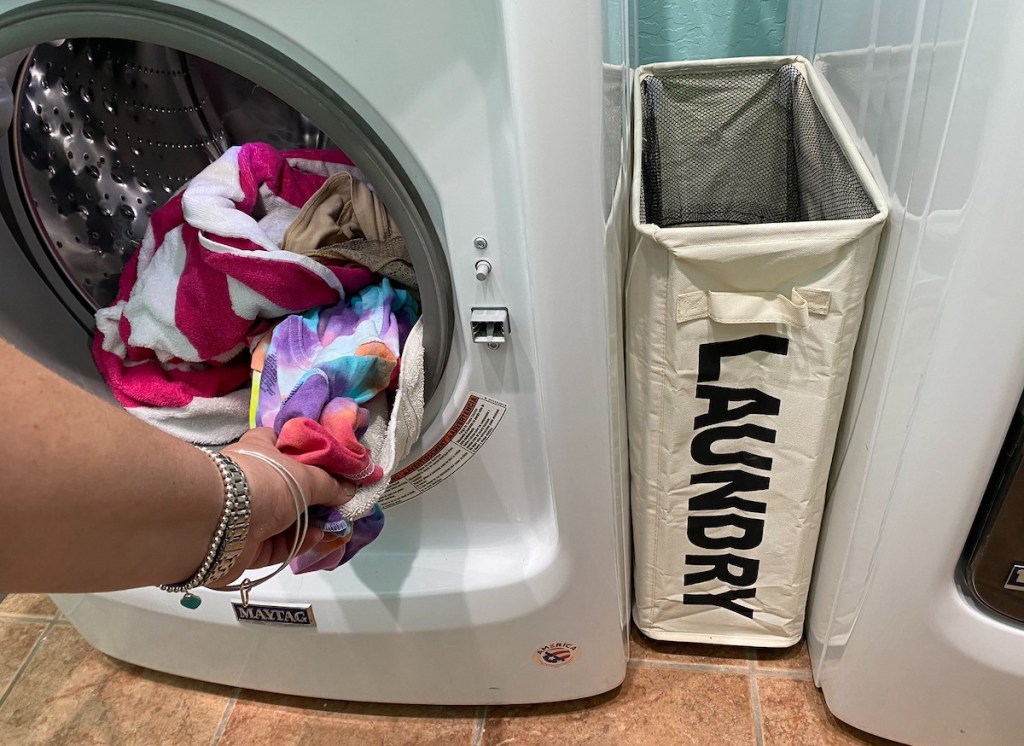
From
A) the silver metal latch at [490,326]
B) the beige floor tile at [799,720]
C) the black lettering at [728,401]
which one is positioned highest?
the silver metal latch at [490,326]

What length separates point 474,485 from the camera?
708 mm

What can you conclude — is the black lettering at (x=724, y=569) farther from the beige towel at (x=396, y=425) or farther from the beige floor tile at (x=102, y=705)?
the beige floor tile at (x=102, y=705)

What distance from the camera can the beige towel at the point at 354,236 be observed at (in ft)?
2.12

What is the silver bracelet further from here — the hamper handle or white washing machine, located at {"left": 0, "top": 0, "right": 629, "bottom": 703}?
the hamper handle

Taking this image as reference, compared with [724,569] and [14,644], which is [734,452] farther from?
[14,644]

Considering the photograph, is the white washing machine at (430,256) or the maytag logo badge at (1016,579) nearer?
the white washing machine at (430,256)

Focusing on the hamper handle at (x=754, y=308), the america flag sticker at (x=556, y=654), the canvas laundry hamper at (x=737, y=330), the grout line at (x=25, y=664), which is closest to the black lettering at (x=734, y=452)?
the canvas laundry hamper at (x=737, y=330)

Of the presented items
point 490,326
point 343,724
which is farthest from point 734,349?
point 343,724

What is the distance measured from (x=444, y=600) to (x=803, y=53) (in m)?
0.75

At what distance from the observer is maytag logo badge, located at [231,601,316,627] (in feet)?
2.59

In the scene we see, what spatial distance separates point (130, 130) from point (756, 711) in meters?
0.93

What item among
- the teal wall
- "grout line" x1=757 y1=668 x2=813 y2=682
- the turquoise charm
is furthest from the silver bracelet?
the teal wall

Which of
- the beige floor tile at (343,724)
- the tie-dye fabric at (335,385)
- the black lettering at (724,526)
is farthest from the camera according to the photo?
the beige floor tile at (343,724)

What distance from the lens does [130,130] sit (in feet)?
2.55
